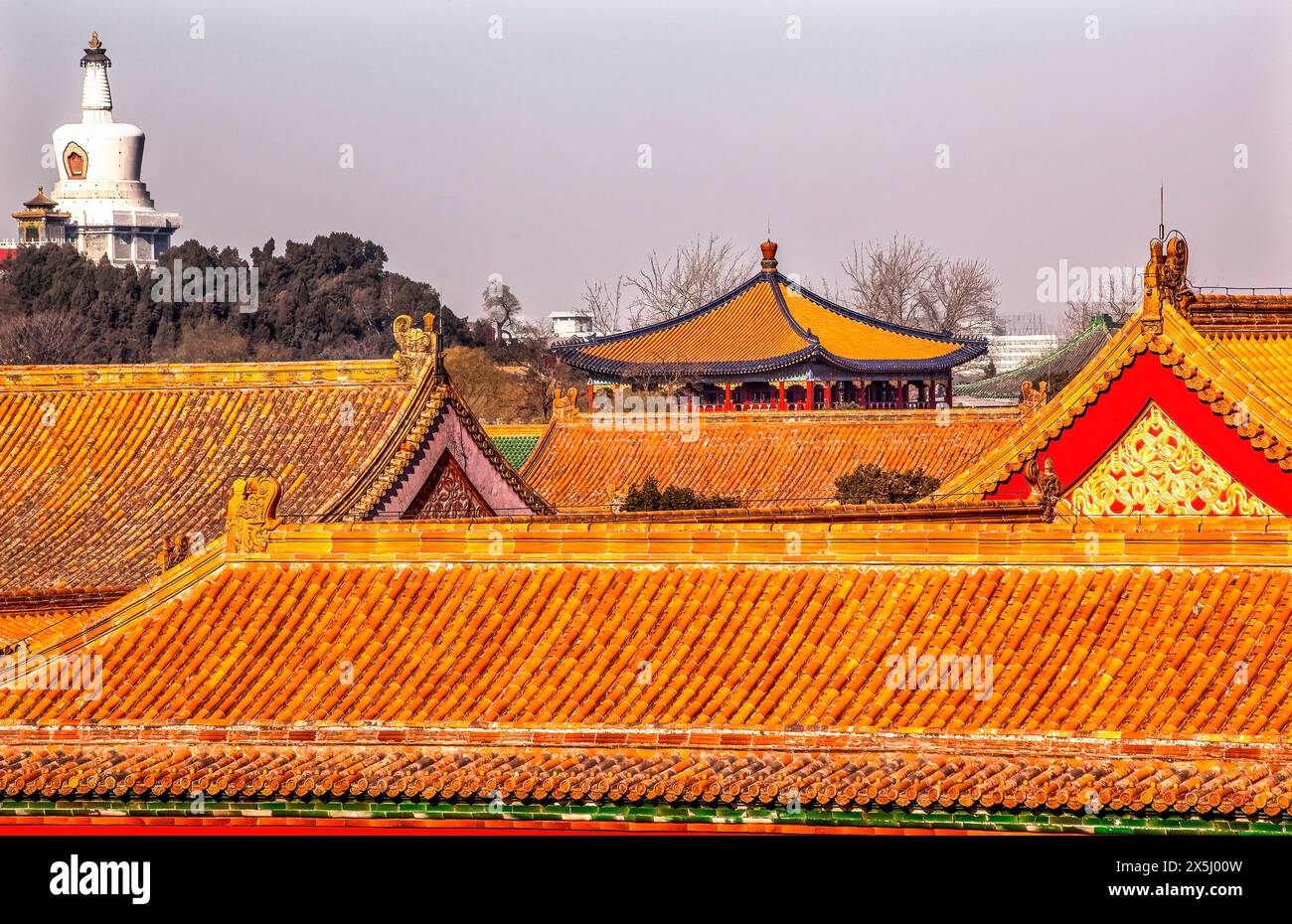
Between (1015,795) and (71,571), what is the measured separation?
16.2 metres

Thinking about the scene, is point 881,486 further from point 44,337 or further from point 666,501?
point 44,337

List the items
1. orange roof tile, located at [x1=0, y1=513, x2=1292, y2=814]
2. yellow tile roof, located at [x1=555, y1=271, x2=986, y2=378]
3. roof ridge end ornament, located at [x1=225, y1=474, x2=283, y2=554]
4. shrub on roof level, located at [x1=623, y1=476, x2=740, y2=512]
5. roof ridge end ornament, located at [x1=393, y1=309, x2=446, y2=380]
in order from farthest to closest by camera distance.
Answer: yellow tile roof, located at [x1=555, y1=271, x2=986, y2=378] → shrub on roof level, located at [x1=623, y1=476, x2=740, y2=512] → roof ridge end ornament, located at [x1=393, y1=309, x2=446, y2=380] → roof ridge end ornament, located at [x1=225, y1=474, x2=283, y2=554] → orange roof tile, located at [x1=0, y1=513, x2=1292, y2=814]

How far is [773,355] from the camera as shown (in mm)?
56281

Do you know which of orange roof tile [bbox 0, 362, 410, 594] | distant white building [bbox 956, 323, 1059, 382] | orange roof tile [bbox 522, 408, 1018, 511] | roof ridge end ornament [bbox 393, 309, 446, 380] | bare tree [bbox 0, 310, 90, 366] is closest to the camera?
orange roof tile [bbox 0, 362, 410, 594]

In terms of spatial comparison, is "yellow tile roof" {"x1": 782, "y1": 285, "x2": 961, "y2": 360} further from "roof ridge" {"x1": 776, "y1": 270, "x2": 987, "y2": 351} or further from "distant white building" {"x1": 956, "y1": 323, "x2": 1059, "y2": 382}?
"distant white building" {"x1": 956, "y1": 323, "x2": 1059, "y2": 382}

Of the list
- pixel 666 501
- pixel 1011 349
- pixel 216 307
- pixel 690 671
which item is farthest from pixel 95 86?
pixel 690 671

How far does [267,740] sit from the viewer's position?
46.8ft

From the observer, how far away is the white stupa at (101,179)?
127 m

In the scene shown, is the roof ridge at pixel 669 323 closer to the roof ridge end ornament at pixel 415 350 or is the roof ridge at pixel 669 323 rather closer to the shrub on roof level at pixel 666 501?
the shrub on roof level at pixel 666 501

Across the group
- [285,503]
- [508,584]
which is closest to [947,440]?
[285,503]

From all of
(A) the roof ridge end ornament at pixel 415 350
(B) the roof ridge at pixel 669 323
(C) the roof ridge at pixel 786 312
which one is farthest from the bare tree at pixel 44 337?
(A) the roof ridge end ornament at pixel 415 350

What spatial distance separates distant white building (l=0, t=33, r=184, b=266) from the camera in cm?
12681

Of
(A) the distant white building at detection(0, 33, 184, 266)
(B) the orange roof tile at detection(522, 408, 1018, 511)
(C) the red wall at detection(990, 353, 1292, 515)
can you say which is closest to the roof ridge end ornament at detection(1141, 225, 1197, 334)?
(C) the red wall at detection(990, 353, 1292, 515)
